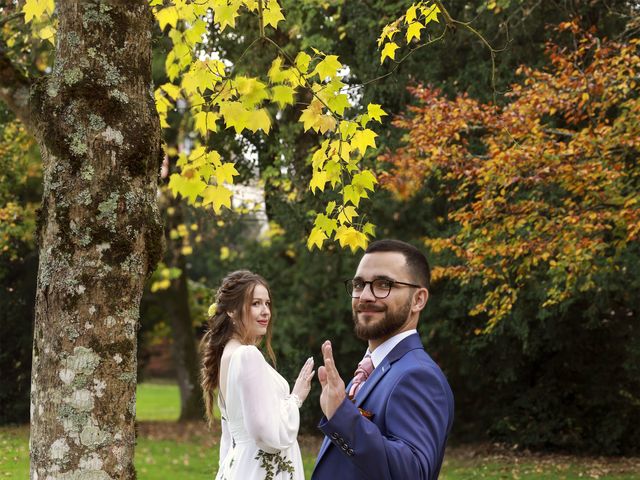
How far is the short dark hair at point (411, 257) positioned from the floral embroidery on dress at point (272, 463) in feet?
7.01

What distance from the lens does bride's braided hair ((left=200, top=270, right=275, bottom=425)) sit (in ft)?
17.9

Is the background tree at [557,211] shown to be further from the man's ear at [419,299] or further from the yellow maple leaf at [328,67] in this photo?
the man's ear at [419,299]

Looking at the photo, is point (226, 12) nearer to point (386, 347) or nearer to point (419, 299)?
point (419, 299)

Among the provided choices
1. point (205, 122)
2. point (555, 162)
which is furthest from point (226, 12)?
point (555, 162)

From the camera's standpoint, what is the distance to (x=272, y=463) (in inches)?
206

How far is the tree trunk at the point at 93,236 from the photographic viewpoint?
12.6ft

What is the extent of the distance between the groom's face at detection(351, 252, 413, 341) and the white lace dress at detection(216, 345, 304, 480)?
1793 mm

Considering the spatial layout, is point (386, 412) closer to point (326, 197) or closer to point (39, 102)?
point (39, 102)

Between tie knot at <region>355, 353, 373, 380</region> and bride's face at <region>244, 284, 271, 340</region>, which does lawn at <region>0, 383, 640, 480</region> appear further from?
tie knot at <region>355, 353, 373, 380</region>

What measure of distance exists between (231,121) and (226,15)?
766mm

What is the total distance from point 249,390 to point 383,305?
1891mm

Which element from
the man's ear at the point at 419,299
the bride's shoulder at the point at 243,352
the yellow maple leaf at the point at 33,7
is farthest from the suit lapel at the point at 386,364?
the yellow maple leaf at the point at 33,7

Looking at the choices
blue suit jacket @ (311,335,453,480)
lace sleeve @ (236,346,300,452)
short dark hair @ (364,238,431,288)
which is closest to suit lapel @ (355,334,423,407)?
blue suit jacket @ (311,335,453,480)

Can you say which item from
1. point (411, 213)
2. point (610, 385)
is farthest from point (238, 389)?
point (610, 385)
